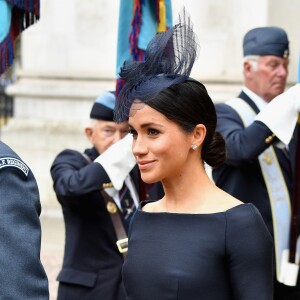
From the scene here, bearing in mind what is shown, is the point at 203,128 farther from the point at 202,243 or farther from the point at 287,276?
the point at 287,276

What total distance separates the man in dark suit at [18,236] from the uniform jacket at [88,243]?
167cm

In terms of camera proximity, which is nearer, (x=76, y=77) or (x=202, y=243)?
(x=202, y=243)

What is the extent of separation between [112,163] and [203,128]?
1.53m

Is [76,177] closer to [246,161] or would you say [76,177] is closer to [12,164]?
[246,161]

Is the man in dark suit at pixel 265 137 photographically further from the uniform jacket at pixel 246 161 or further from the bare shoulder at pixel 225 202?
the bare shoulder at pixel 225 202

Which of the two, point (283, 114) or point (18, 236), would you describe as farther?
point (283, 114)

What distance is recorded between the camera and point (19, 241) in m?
2.51

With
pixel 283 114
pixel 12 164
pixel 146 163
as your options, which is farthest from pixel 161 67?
pixel 283 114

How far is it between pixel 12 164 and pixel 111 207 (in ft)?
5.88

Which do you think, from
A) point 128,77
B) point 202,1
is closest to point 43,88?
point 202,1

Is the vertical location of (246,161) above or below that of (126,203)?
above

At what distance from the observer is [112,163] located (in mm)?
4328

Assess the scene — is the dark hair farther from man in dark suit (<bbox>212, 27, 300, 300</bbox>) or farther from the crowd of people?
man in dark suit (<bbox>212, 27, 300, 300</bbox>)

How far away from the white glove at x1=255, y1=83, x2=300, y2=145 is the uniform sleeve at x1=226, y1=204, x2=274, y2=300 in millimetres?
1541
